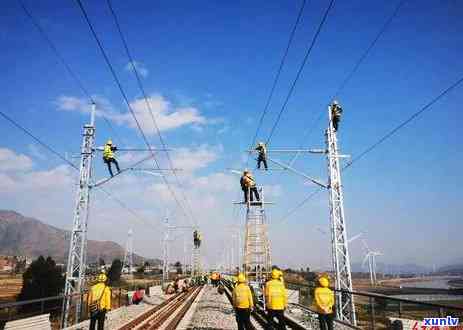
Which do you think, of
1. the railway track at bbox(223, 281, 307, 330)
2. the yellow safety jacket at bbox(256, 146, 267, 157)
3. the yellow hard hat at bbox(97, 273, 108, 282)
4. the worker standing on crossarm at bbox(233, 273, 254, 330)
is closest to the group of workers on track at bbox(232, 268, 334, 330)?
the worker standing on crossarm at bbox(233, 273, 254, 330)

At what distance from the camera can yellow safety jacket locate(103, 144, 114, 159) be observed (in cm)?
1970

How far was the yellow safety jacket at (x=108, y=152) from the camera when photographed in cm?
1970

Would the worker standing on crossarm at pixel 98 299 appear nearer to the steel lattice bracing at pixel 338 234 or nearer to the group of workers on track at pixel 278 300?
the group of workers on track at pixel 278 300

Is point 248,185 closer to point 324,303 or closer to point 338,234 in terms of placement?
point 338,234

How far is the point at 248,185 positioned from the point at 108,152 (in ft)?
22.4

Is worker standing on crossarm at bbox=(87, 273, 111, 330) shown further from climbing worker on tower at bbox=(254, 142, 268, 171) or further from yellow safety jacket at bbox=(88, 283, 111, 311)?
climbing worker on tower at bbox=(254, 142, 268, 171)

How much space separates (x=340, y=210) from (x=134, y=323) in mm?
9267

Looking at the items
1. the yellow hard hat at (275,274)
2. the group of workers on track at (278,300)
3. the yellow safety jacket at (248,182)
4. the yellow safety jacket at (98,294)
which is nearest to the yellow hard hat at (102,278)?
the yellow safety jacket at (98,294)

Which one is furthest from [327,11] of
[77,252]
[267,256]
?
[77,252]

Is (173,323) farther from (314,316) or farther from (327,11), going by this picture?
(327,11)

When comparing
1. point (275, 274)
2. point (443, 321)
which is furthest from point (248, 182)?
point (443, 321)

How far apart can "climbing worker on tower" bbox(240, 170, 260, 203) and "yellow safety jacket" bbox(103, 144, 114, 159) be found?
6425 millimetres

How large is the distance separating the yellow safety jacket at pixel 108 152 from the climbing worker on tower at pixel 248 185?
6425 mm

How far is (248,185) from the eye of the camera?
20906mm
